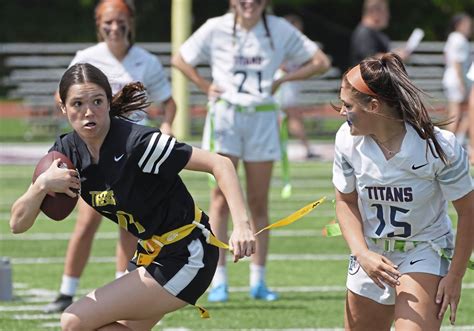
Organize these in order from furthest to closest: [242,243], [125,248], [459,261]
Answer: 1. [125,248]
2. [459,261]
3. [242,243]

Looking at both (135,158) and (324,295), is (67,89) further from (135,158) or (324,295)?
(324,295)

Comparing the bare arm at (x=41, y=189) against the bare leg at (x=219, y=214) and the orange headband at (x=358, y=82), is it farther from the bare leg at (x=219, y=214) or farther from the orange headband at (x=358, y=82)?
the bare leg at (x=219, y=214)

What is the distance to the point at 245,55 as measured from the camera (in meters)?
8.73

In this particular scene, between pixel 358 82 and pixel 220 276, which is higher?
pixel 358 82

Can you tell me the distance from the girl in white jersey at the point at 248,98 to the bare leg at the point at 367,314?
301 cm

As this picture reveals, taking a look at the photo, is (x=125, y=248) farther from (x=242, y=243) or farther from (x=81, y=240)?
(x=242, y=243)

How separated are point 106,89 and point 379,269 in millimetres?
1424

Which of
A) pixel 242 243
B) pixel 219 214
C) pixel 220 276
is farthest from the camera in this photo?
pixel 219 214

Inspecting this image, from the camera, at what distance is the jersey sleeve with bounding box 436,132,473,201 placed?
5215mm

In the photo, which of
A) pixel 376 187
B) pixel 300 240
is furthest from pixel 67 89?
pixel 300 240

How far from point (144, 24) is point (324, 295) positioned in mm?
26497

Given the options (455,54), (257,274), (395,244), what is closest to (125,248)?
(257,274)

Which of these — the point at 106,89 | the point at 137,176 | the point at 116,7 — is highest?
the point at 116,7

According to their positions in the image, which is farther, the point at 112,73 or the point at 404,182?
the point at 112,73
